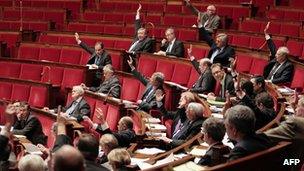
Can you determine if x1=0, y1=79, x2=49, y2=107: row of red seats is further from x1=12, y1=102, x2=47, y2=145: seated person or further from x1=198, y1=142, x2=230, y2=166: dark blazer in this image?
x1=198, y1=142, x2=230, y2=166: dark blazer

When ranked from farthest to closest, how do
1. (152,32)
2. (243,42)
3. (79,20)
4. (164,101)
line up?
(79,20) < (152,32) < (243,42) < (164,101)

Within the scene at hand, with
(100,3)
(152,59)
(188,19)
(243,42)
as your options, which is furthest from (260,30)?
(100,3)

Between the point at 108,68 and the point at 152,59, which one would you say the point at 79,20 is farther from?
the point at 108,68

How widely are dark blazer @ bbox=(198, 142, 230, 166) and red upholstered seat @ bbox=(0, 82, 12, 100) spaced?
1861 millimetres

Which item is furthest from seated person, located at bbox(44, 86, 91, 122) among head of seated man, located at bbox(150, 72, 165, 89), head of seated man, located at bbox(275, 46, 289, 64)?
head of seated man, located at bbox(275, 46, 289, 64)

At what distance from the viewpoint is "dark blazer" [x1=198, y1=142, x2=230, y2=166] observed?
4.23 ft

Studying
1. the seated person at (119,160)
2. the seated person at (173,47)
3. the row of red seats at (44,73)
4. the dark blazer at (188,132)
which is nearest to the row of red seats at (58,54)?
the row of red seats at (44,73)

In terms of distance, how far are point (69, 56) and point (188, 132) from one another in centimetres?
178

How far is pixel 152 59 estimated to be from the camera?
320 centimetres

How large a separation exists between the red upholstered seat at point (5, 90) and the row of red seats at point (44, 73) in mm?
281

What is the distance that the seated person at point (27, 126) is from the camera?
2.30m

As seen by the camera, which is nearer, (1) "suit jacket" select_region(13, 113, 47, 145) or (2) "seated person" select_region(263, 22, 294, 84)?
(1) "suit jacket" select_region(13, 113, 47, 145)

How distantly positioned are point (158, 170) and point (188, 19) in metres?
2.79

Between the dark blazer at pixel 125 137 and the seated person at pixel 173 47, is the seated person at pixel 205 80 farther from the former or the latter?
the dark blazer at pixel 125 137
